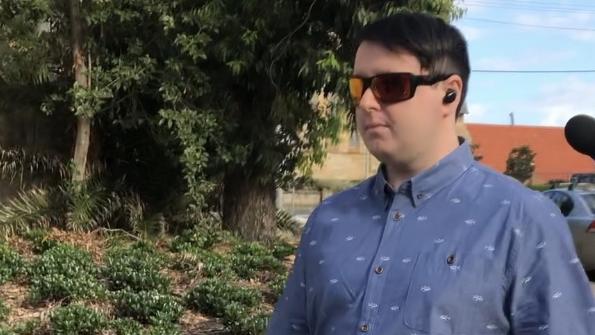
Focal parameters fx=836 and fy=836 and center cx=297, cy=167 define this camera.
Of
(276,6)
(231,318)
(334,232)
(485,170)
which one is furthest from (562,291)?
(276,6)

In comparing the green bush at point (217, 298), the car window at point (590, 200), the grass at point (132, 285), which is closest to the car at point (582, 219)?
the car window at point (590, 200)

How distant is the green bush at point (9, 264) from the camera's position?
25.1ft

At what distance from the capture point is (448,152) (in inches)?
78.5

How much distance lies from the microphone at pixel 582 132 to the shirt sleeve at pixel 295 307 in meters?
0.92

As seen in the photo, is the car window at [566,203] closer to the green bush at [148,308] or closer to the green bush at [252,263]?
the green bush at [252,263]

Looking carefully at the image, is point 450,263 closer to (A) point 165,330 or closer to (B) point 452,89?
(B) point 452,89

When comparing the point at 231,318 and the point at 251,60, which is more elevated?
the point at 251,60

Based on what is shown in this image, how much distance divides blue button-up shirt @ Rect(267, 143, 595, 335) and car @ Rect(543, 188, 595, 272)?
387 inches

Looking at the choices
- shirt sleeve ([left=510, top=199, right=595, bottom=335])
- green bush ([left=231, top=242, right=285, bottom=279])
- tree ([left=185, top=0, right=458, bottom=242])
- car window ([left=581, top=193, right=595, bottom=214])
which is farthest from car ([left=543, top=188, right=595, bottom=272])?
shirt sleeve ([left=510, top=199, right=595, bottom=335])

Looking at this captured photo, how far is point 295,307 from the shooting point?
2.19 meters

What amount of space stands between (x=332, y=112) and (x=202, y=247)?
2.44m

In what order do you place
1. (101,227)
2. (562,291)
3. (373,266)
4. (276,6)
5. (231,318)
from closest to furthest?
(562,291), (373,266), (231,318), (276,6), (101,227)

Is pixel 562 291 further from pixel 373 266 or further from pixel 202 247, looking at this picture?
pixel 202 247

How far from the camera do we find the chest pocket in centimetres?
176
